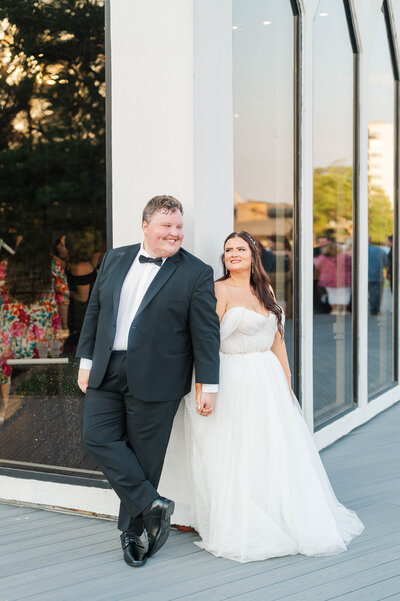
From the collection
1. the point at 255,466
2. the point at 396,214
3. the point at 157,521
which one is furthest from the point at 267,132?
the point at 396,214

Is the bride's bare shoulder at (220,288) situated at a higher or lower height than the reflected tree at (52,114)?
lower

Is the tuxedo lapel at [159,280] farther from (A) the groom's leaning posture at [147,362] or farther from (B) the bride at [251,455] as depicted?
(B) the bride at [251,455]

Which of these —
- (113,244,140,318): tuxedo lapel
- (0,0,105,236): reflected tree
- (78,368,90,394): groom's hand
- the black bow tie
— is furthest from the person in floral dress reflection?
the black bow tie

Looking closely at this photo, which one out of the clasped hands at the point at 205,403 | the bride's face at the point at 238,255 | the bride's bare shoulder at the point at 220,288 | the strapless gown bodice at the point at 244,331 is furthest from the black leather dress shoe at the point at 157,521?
the bride's face at the point at 238,255

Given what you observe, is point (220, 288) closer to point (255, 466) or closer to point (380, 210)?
point (255, 466)

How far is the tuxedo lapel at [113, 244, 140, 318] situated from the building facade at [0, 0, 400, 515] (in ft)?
1.47

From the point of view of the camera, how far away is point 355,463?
549 centimetres

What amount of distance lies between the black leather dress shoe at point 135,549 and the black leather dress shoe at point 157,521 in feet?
0.10

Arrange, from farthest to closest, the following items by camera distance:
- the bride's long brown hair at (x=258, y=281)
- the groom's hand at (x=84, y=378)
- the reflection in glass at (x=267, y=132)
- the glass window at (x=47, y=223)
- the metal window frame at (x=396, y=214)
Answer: the metal window frame at (x=396, y=214)
the reflection in glass at (x=267, y=132)
the glass window at (x=47, y=223)
the bride's long brown hair at (x=258, y=281)
the groom's hand at (x=84, y=378)

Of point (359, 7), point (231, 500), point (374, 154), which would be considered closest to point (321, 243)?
point (374, 154)

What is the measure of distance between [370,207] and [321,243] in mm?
1368

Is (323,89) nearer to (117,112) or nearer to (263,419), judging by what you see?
(117,112)

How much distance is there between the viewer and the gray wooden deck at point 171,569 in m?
3.28

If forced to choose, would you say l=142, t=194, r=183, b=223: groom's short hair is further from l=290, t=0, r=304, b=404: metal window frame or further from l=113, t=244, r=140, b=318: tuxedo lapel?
l=290, t=0, r=304, b=404: metal window frame
